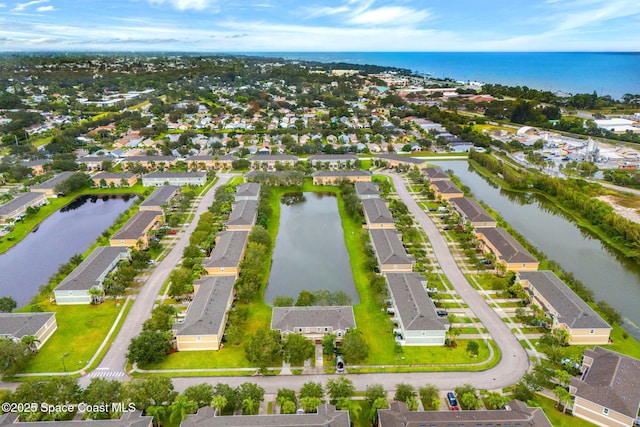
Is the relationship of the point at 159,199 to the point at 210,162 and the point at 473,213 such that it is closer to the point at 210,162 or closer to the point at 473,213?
the point at 210,162

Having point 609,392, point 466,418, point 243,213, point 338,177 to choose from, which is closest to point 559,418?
point 609,392

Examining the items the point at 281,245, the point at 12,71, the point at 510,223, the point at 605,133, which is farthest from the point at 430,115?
the point at 12,71

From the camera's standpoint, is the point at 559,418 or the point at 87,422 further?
the point at 559,418

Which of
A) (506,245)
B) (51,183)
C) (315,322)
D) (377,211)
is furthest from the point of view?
(51,183)

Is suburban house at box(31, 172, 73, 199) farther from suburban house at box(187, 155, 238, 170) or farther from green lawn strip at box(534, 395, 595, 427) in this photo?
green lawn strip at box(534, 395, 595, 427)

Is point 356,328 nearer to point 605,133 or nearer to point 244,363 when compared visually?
point 244,363

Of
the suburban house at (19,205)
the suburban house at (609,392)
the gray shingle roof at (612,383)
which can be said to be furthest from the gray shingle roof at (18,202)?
the gray shingle roof at (612,383)
